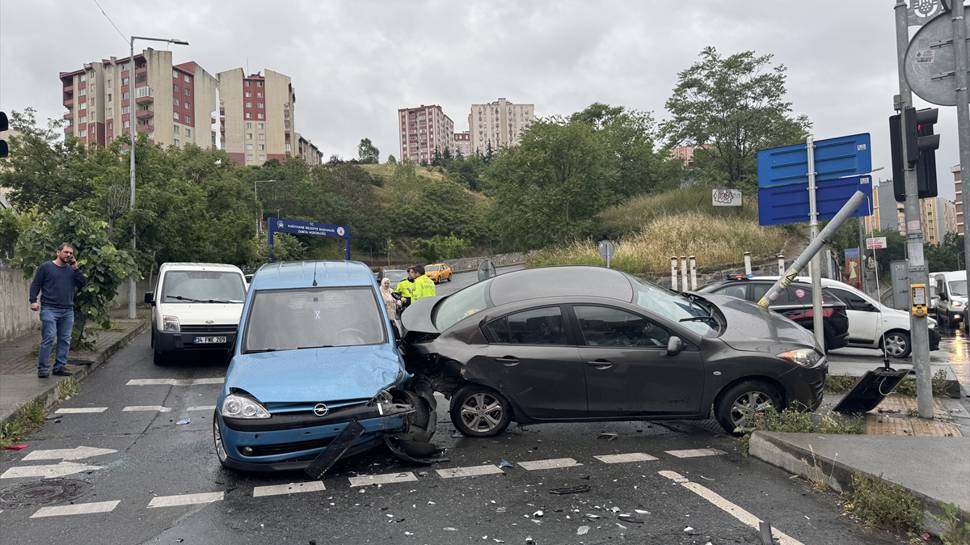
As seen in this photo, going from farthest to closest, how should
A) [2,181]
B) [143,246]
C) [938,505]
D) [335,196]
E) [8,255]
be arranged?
[335,196], [2,181], [143,246], [8,255], [938,505]

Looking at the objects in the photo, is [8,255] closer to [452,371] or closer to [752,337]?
[452,371]

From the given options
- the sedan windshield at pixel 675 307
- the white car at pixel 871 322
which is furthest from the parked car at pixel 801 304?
the sedan windshield at pixel 675 307

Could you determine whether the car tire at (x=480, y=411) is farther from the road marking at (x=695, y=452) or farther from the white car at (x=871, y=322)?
the white car at (x=871, y=322)

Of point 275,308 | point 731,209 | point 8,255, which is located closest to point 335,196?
point 731,209

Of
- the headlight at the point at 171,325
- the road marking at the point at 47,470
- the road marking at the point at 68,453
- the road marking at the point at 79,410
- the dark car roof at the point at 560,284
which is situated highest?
the dark car roof at the point at 560,284

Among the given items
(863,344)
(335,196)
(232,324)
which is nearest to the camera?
(232,324)

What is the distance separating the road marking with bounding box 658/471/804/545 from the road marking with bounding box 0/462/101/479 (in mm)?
5085

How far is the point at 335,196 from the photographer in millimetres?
73188

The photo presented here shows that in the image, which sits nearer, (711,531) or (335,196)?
(711,531)

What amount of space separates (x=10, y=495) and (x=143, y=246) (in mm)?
18515

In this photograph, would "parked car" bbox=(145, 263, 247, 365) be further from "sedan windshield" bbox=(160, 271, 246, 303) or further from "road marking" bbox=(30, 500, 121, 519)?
"road marking" bbox=(30, 500, 121, 519)

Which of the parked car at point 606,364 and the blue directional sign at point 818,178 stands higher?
the blue directional sign at point 818,178

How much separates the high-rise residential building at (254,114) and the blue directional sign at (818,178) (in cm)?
10347

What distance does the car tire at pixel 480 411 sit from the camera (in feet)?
22.3
